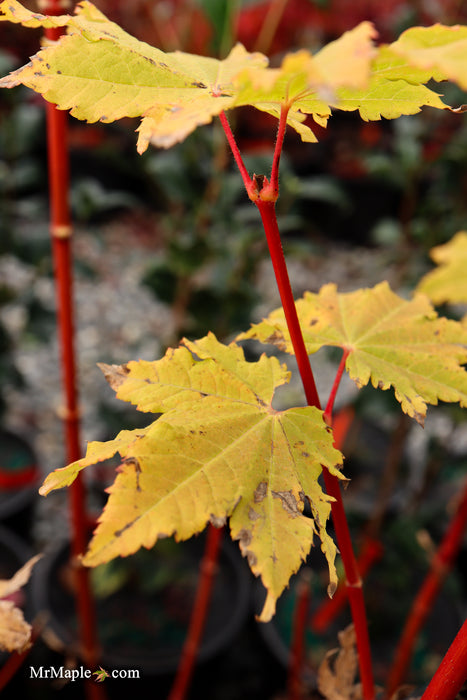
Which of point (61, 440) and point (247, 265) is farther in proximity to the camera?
point (61, 440)

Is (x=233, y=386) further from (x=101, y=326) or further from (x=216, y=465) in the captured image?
(x=101, y=326)

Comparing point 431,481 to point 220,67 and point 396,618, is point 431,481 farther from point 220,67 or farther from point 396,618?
point 220,67

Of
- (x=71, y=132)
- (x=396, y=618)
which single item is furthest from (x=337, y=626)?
(x=71, y=132)

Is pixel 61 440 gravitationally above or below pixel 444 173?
below

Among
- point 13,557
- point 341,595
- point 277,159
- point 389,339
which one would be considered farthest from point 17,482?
point 277,159

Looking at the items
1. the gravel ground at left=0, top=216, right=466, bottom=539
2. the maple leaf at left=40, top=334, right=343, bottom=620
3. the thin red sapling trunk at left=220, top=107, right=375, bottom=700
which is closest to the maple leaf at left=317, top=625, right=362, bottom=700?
the thin red sapling trunk at left=220, top=107, right=375, bottom=700

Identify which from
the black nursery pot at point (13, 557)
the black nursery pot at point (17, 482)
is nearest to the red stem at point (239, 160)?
the black nursery pot at point (13, 557)

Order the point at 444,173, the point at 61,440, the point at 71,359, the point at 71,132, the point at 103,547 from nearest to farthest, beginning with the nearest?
the point at 103,547 → the point at 71,359 → the point at 444,173 → the point at 61,440 → the point at 71,132
